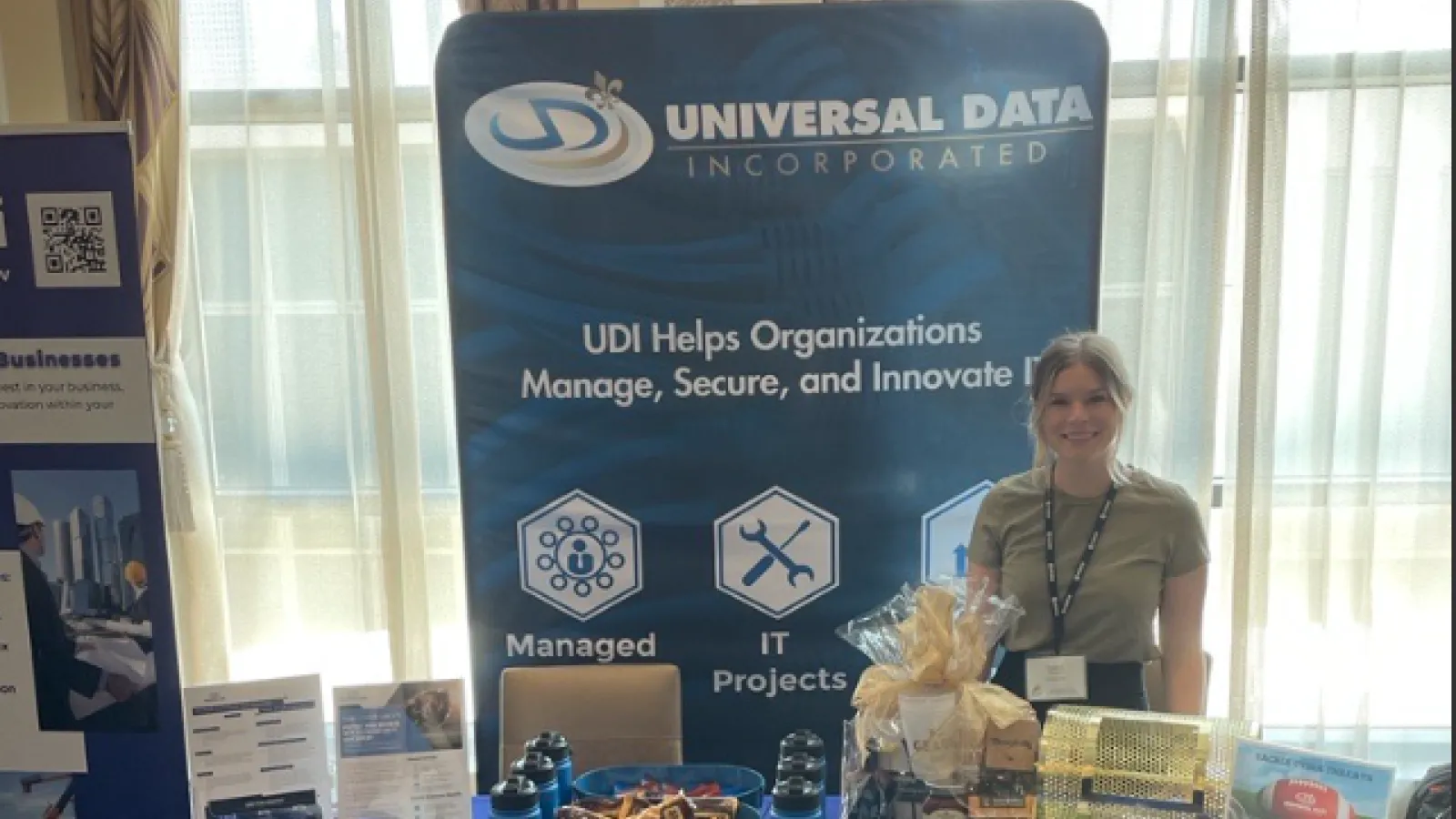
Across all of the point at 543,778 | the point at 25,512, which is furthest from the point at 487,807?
the point at 25,512

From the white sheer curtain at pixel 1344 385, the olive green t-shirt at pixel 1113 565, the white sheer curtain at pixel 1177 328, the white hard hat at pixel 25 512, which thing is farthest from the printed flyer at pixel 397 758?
the white sheer curtain at pixel 1344 385

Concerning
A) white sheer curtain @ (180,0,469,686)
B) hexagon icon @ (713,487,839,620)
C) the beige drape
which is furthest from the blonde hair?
the beige drape

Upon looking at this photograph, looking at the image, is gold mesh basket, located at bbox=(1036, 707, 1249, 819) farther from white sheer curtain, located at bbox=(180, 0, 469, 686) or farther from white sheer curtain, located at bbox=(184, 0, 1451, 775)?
white sheer curtain, located at bbox=(180, 0, 469, 686)

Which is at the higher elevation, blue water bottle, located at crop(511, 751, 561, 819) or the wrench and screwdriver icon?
the wrench and screwdriver icon

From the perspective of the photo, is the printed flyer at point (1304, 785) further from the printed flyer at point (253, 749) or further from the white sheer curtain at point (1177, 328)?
the white sheer curtain at point (1177, 328)

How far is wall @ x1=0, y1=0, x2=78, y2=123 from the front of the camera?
3.14 meters

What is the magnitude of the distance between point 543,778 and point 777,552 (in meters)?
1.08

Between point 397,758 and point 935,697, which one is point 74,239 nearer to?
point 397,758

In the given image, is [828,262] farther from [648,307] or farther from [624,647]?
[624,647]

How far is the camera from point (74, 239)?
2.16 m

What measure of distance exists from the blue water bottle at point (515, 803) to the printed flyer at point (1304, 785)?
95 cm

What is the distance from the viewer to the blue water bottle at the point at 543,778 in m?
1.87

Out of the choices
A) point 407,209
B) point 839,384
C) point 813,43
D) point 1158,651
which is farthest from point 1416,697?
point 407,209

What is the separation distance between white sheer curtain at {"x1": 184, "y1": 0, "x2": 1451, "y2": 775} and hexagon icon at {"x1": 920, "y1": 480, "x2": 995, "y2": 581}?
2.06 feet
